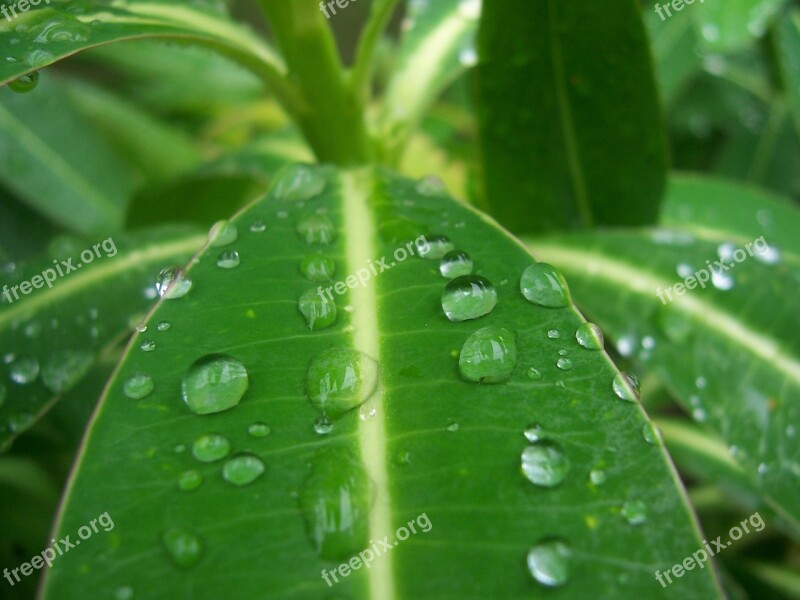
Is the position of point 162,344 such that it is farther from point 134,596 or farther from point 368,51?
point 368,51

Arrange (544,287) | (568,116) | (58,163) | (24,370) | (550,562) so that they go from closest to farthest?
1. (550,562)
2. (544,287)
3. (24,370)
4. (568,116)
5. (58,163)

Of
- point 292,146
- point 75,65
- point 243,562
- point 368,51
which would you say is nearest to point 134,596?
point 243,562

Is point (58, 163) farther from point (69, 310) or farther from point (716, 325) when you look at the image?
point (716, 325)

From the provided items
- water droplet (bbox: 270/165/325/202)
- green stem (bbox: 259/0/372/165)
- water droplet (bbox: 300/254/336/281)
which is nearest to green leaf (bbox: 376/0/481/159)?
green stem (bbox: 259/0/372/165)

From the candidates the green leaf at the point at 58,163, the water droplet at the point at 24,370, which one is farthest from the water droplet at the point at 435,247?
the green leaf at the point at 58,163

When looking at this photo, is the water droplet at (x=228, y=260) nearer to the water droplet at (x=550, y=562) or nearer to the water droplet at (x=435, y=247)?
the water droplet at (x=435, y=247)

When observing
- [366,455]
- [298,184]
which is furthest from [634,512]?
[298,184]

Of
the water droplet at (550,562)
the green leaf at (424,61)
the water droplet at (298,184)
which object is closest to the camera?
the water droplet at (550,562)
